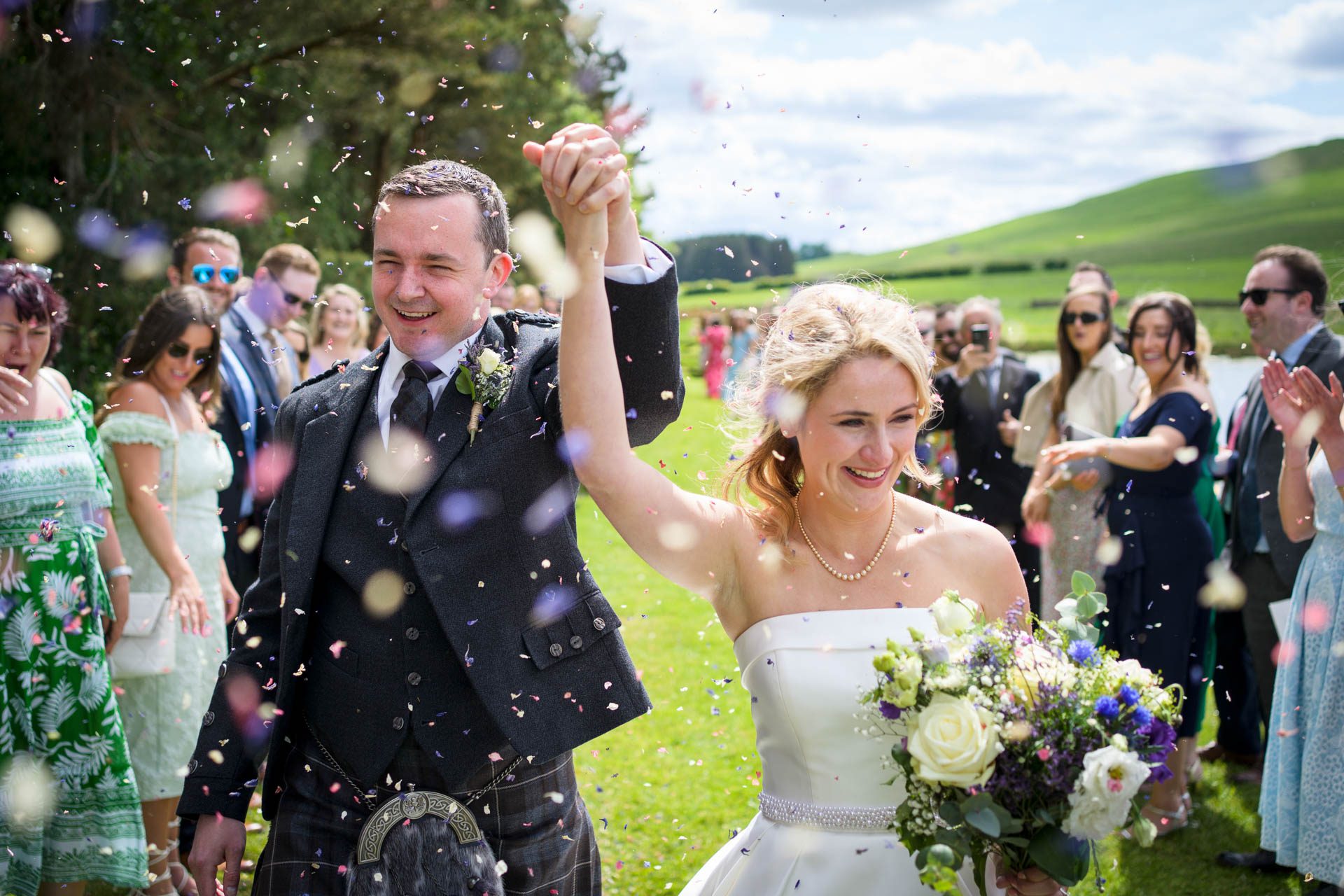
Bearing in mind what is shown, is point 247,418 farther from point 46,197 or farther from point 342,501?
point 46,197

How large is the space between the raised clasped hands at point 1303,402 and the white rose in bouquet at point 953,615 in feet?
7.78

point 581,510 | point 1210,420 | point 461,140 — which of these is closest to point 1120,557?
point 1210,420

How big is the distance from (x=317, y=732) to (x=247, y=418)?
3459mm

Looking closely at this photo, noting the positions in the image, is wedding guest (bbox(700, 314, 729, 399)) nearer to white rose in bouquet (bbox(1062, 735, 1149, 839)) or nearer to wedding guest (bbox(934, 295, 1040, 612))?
wedding guest (bbox(934, 295, 1040, 612))

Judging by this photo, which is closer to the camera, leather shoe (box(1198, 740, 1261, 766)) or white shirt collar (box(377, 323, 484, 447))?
white shirt collar (box(377, 323, 484, 447))

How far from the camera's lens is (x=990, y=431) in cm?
803

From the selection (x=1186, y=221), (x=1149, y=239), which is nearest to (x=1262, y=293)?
(x=1149, y=239)

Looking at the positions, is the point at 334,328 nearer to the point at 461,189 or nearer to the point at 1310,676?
the point at 461,189

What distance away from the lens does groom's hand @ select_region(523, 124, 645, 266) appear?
1.97 m

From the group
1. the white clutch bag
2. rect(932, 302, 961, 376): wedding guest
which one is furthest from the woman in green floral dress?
rect(932, 302, 961, 376): wedding guest

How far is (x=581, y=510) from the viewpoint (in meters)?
15.3

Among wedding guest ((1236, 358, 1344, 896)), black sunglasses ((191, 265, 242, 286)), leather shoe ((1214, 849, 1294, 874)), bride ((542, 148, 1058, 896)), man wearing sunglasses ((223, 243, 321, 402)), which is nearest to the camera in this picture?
bride ((542, 148, 1058, 896))

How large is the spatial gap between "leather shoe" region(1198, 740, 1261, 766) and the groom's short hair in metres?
5.99

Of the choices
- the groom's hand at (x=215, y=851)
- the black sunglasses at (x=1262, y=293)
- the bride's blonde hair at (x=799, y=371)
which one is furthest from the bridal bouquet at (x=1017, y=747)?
the black sunglasses at (x=1262, y=293)
